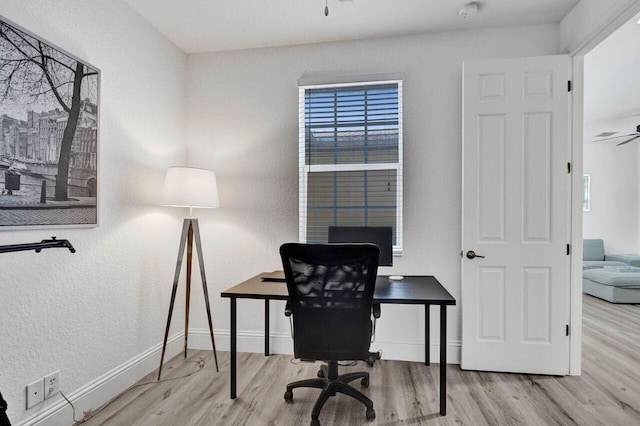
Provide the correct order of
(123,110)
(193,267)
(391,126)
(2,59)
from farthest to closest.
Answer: (193,267) < (391,126) < (123,110) < (2,59)

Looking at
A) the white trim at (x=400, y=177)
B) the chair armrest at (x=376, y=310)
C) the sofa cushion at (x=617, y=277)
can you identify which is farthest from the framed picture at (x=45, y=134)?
the sofa cushion at (x=617, y=277)

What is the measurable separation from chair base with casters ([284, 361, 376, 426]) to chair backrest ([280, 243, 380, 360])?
262 mm

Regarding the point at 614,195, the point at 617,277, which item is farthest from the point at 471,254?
the point at 614,195

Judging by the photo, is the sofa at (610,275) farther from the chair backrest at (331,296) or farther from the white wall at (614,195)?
the chair backrest at (331,296)

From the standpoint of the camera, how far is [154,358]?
273 cm

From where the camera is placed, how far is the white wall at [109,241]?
1.75 m

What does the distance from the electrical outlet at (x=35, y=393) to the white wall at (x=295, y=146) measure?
4.66ft

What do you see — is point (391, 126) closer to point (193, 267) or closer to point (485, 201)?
point (485, 201)

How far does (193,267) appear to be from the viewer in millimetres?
3195

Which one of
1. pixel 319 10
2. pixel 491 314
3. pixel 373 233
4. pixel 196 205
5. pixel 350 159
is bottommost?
pixel 491 314

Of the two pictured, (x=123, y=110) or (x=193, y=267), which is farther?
(x=193, y=267)

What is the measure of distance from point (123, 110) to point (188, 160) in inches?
33.9

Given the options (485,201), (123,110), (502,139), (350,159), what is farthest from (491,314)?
(123,110)

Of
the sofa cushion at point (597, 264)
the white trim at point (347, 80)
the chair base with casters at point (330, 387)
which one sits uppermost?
the white trim at point (347, 80)
